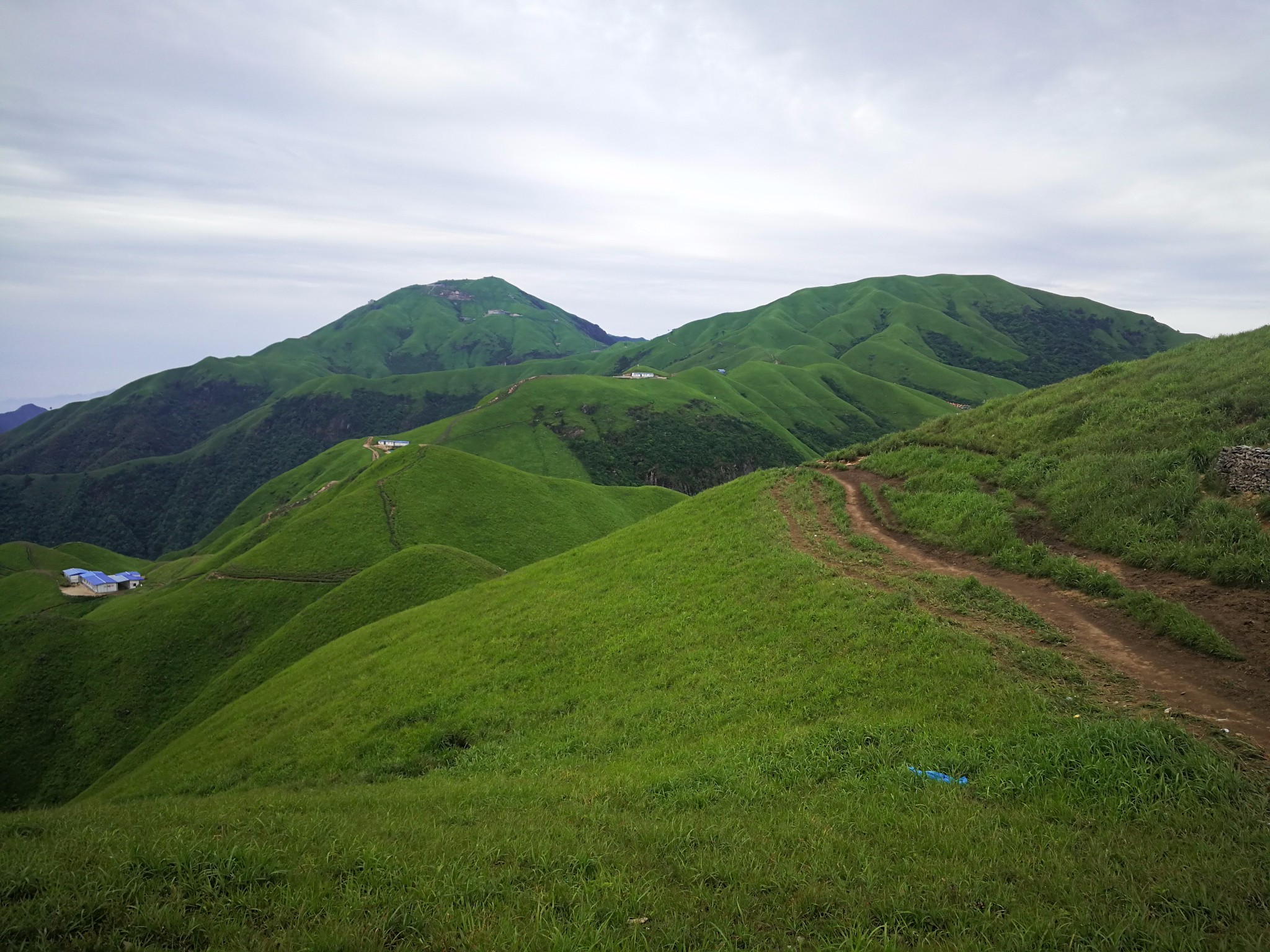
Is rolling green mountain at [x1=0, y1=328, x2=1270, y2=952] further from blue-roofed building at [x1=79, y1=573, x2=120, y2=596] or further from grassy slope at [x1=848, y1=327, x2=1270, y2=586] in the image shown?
blue-roofed building at [x1=79, y1=573, x2=120, y2=596]

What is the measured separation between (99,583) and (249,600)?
169ft

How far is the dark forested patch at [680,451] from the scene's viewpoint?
5753 inches

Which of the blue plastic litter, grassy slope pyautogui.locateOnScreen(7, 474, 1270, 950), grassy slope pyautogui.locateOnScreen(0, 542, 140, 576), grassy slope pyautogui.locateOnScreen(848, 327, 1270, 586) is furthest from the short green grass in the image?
grassy slope pyautogui.locateOnScreen(0, 542, 140, 576)

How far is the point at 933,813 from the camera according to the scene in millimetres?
8430

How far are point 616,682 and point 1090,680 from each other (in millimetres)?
11716

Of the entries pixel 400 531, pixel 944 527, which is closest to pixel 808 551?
pixel 944 527

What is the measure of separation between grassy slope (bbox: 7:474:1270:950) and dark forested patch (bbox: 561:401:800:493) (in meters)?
122

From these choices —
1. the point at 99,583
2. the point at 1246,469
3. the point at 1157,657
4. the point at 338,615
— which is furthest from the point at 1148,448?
the point at 99,583

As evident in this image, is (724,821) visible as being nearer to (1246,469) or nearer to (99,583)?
(1246,469)

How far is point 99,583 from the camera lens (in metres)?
86.5

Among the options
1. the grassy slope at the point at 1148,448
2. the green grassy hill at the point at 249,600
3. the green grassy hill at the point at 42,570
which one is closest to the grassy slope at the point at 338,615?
the green grassy hill at the point at 249,600

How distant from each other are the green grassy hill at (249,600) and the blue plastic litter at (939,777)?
137ft

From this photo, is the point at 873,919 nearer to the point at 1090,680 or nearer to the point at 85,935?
the point at 85,935

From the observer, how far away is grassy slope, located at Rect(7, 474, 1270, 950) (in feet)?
19.7
